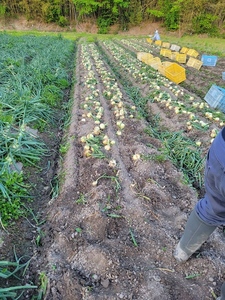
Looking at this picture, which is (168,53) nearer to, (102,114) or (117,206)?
(102,114)

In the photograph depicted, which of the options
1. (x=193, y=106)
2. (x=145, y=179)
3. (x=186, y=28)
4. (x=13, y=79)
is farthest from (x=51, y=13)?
(x=145, y=179)

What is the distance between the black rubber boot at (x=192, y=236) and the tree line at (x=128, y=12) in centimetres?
2378

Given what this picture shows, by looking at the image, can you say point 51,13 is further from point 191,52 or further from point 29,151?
point 29,151

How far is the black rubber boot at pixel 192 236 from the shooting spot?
5.28 feet

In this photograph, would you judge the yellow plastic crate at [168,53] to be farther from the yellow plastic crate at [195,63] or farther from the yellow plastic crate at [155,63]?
the yellow plastic crate at [155,63]

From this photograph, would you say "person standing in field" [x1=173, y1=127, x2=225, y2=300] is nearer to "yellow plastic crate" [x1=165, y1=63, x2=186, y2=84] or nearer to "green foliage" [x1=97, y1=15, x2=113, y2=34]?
"yellow plastic crate" [x1=165, y1=63, x2=186, y2=84]

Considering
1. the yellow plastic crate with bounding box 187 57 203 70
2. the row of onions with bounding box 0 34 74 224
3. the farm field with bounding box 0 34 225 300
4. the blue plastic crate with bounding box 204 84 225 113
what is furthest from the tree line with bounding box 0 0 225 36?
the farm field with bounding box 0 34 225 300

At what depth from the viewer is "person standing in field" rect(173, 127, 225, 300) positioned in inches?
51.9

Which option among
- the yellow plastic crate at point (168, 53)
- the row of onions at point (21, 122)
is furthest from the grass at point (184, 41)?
the row of onions at point (21, 122)

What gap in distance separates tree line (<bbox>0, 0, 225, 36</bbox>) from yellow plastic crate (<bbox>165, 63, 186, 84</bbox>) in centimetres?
1828

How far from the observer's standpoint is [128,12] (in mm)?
22859

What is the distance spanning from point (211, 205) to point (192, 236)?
39cm

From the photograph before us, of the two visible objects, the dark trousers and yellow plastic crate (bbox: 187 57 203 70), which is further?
yellow plastic crate (bbox: 187 57 203 70)

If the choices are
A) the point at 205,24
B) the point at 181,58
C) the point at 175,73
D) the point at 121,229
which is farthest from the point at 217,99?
the point at 205,24
